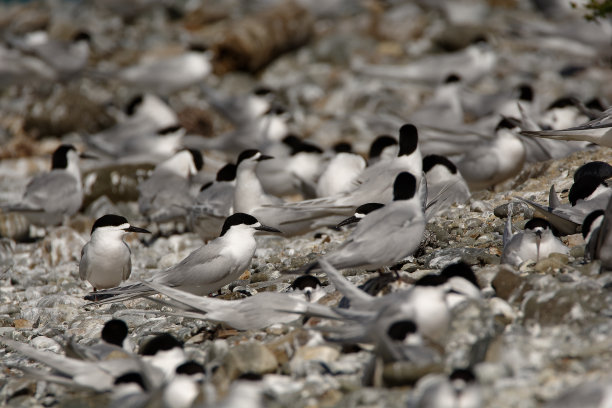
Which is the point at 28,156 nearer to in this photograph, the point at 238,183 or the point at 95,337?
the point at 238,183

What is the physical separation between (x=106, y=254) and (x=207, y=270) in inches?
43.5

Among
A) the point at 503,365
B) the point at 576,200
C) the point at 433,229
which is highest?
the point at 503,365

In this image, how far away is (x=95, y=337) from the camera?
177 inches

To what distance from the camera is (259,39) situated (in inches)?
499

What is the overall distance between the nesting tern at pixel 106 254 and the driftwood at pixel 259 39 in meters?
7.57

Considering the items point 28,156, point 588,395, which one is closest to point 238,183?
point 588,395

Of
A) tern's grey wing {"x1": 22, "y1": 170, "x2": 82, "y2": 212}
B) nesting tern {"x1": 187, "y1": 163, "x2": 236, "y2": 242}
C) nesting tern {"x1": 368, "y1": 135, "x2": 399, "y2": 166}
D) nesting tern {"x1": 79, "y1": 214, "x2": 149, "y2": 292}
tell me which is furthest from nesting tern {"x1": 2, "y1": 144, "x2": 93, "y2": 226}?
nesting tern {"x1": 368, "y1": 135, "x2": 399, "y2": 166}

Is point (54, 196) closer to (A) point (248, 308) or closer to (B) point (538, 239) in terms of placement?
(A) point (248, 308)

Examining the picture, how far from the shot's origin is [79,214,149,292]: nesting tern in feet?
17.7

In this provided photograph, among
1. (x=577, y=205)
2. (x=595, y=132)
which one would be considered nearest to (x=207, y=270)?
(x=577, y=205)

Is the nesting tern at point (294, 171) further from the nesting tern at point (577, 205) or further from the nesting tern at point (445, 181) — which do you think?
the nesting tern at point (577, 205)

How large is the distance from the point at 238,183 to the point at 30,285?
178 centimetres

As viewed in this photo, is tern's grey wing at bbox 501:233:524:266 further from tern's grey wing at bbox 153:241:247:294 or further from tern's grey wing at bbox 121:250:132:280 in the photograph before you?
tern's grey wing at bbox 121:250:132:280

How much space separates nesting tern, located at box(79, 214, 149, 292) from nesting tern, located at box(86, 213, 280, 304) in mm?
744
